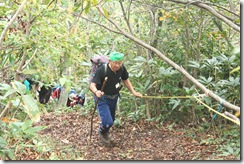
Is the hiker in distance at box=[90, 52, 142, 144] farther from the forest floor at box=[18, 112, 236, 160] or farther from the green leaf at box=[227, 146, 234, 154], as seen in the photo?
the green leaf at box=[227, 146, 234, 154]

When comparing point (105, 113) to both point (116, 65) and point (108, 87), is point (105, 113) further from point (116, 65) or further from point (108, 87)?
point (116, 65)

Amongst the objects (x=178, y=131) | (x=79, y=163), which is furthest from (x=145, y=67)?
(x=79, y=163)

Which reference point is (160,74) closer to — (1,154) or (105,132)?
(105,132)

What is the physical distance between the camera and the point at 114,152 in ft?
18.7

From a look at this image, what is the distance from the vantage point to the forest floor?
5.07 meters

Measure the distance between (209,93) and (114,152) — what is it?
196 cm

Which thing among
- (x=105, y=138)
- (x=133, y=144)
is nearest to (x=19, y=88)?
(x=105, y=138)

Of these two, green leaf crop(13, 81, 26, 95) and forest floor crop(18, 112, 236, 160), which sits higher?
green leaf crop(13, 81, 26, 95)

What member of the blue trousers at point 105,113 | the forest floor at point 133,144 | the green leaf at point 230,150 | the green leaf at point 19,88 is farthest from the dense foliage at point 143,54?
the green leaf at point 230,150

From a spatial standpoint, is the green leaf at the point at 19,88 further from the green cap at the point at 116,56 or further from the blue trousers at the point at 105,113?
the blue trousers at the point at 105,113

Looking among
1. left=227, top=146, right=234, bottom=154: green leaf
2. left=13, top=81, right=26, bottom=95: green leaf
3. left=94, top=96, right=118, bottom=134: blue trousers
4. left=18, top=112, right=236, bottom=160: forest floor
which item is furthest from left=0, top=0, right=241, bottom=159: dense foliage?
left=227, top=146, right=234, bottom=154: green leaf

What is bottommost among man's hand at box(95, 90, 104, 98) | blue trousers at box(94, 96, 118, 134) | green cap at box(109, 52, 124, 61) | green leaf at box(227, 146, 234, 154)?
green leaf at box(227, 146, 234, 154)

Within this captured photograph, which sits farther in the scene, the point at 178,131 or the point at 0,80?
the point at 178,131

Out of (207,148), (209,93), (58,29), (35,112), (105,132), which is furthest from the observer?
(105,132)
